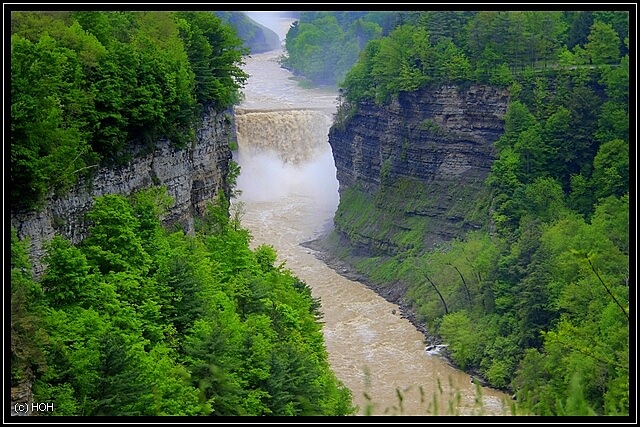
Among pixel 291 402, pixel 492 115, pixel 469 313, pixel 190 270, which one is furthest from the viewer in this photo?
pixel 492 115

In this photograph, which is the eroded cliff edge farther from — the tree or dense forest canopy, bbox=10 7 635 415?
the tree

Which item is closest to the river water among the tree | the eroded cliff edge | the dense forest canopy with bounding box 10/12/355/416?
the eroded cliff edge

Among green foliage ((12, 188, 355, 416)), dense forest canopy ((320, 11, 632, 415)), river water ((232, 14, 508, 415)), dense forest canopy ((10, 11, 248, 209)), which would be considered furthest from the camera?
river water ((232, 14, 508, 415))

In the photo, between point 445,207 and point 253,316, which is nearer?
point 253,316

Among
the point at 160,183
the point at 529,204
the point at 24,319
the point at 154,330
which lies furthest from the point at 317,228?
the point at 24,319

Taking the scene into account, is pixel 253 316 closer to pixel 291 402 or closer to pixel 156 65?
pixel 291 402
